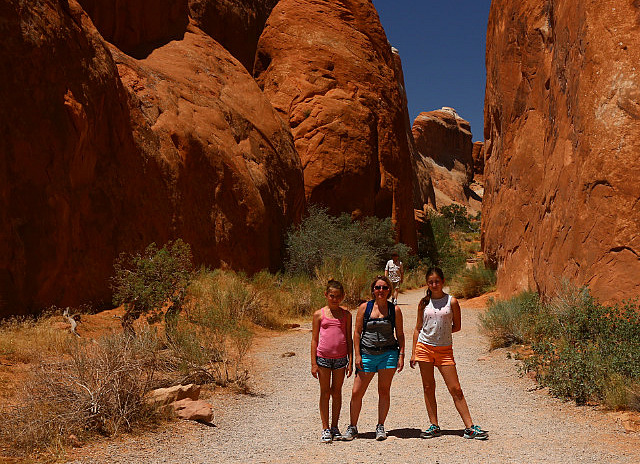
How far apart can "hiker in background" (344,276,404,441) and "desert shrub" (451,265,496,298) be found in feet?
35.4

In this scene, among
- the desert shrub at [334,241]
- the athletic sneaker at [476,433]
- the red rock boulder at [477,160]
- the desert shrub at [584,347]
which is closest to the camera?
the athletic sneaker at [476,433]

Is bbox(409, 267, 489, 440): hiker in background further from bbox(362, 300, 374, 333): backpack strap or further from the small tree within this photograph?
the small tree

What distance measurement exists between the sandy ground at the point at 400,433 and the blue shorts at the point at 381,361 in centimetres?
62

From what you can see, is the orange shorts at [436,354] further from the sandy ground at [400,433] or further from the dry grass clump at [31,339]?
the dry grass clump at [31,339]

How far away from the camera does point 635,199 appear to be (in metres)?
7.67

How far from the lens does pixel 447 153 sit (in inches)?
2876

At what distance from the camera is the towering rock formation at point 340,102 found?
882 inches

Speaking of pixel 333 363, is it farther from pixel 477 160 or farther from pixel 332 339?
pixel 477 160

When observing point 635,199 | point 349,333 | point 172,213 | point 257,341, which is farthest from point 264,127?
point 349,333

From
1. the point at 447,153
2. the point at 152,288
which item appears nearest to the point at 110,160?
the point at 152,288

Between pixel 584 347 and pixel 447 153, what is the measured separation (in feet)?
224

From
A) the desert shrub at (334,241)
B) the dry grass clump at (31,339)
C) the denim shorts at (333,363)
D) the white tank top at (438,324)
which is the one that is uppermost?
the desert shrub at (334,241)

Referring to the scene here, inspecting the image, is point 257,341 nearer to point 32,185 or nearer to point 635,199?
point 32,185

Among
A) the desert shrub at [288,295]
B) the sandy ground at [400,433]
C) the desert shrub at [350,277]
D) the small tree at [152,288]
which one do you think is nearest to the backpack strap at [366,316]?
the sandy ground at [400,433]
